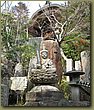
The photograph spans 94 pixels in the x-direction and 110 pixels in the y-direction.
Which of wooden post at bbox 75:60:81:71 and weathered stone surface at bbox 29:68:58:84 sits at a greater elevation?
wooden post at bbox 75:60:81:71

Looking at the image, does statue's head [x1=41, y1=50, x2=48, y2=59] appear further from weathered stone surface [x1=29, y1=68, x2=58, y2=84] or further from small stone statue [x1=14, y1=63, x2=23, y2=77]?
small stone statue [x1=14, y1=63, x2=23, y2=77]

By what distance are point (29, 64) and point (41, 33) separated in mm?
349

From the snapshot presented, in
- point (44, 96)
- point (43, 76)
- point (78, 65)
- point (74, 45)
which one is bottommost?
point (44, 96)

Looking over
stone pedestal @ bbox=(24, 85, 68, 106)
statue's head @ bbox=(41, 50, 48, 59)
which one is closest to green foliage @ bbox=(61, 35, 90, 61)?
statue's head @ bbox=(41, 50, 48, 59)

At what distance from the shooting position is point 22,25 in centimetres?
370

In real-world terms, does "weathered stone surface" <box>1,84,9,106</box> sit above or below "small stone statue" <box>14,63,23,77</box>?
below

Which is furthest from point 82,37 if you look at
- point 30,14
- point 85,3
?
point 30,14

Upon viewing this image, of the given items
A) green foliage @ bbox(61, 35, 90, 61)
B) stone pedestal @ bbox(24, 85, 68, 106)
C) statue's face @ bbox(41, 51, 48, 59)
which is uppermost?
green foliage @ bbox(61, 35, 90, 61)

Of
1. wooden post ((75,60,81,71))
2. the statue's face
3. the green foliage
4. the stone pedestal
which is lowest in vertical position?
the stone pedestal

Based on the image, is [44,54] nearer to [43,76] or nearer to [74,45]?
[43,76]

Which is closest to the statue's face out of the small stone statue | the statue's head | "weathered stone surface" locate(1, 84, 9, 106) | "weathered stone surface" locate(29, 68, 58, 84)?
the statue's head

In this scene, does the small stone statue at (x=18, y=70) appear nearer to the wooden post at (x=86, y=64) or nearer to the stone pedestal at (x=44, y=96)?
the stone pedestal at (x=44, y=96)

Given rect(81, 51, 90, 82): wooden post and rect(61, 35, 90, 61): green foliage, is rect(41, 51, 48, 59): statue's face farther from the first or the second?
rect(81, 51, 90, 82): wooden post

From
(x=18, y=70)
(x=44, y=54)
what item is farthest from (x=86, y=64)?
(x=18, y=70)
